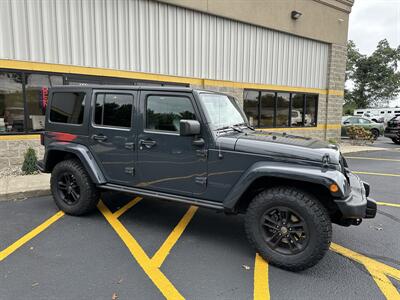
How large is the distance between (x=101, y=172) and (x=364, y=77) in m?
44.9

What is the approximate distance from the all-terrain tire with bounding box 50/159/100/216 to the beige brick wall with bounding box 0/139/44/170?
13.7 ft

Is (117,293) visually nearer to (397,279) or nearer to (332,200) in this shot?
(332,200)

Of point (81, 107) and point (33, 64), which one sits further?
point (33, 64)

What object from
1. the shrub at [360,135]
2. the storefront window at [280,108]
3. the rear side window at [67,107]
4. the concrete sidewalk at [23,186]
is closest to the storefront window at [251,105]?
the storefront window at [280,108]

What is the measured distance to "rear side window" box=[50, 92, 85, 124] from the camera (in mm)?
4613

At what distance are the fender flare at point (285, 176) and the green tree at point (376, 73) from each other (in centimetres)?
4327

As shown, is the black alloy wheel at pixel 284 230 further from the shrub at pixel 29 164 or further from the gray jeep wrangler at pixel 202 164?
the shrub at pixel 29 164

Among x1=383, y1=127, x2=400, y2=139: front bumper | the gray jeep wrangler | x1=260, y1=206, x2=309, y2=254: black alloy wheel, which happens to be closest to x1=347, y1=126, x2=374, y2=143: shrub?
x1=383, y1=127, x2=400, y2=139: front bumper

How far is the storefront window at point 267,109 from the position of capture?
43.7ft

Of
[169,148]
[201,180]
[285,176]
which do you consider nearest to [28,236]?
[169,148]

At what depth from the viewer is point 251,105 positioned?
42.6ft

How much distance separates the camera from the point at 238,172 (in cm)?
352

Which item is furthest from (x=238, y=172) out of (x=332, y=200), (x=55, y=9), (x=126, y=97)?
(x=55, y=9)

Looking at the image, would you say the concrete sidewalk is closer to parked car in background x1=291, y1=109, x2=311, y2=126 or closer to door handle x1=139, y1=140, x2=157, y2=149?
door handle x1=139, y1=140, x2=157, y2=149
